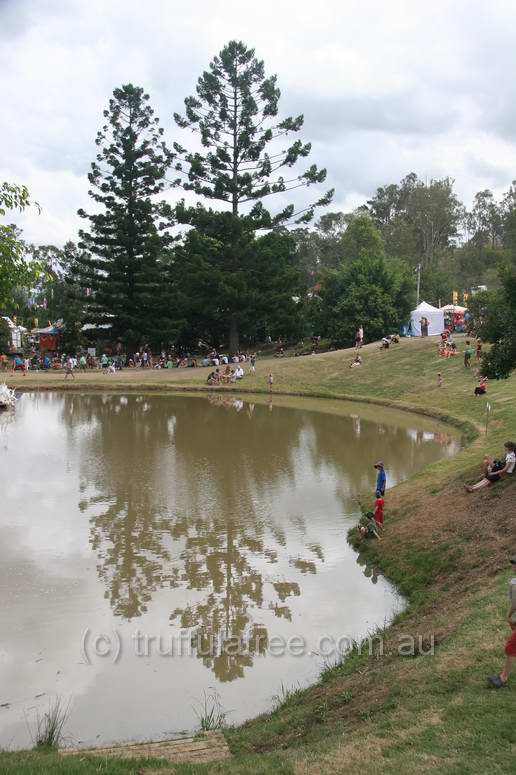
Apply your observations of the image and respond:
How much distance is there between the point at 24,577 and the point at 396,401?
24152 mm

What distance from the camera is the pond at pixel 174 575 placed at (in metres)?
7.83

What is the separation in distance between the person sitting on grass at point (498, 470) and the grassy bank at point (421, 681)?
0.31 m

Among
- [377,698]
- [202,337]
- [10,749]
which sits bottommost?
[10,749]

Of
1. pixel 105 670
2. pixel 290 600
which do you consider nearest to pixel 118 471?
pixel 290 600

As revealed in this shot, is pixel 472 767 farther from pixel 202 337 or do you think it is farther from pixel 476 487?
pixel 202 337

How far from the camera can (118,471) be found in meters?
18.5

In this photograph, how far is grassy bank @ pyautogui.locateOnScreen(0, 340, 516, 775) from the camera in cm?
530

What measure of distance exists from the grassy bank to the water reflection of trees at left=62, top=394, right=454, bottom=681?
5.08 ft

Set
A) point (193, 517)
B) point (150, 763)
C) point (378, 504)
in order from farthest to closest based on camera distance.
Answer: point (193, 517) < point (378, 504) < point (150, 763)

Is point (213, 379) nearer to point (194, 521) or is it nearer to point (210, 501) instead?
point (210, 501)

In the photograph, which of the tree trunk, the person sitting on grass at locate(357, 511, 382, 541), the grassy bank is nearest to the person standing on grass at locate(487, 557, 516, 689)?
the grassy bank

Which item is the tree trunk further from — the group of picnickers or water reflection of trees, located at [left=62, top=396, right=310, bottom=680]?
the group of picnickers

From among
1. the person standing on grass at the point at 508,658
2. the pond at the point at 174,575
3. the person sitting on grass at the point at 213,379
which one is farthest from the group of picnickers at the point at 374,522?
the person sitting on grass at the point at 213,379

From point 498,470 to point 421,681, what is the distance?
7.25 meters
